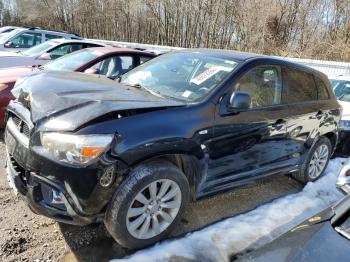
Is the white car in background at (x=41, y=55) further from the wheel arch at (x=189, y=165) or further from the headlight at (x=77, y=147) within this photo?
the headlight at (x=77, y=147)

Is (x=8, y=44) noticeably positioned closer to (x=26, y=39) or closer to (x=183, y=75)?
(x=26, y=39)

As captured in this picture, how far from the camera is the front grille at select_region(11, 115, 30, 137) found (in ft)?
10.5

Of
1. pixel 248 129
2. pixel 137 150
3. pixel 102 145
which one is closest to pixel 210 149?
pixel 248 129

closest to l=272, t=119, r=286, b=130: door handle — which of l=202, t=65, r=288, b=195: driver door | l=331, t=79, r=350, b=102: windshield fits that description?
l=202, t=65, r=288, b=195: driver door

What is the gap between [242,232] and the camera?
3.78 meters

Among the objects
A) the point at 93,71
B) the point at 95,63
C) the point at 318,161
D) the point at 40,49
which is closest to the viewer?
the point at 318,161

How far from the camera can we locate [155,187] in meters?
3.21

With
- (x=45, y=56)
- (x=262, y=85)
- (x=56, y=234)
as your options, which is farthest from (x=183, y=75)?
(x=45, y=56)

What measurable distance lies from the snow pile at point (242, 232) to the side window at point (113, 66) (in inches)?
141

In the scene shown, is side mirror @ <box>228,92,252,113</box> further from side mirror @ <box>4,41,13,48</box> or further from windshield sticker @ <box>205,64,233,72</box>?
side mirror @ <box>4,41,13,48</box>

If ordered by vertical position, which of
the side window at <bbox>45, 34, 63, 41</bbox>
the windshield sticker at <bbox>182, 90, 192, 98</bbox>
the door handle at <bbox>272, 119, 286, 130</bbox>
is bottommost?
the side window at <bbox>45, 34, 63, 41</bbox>

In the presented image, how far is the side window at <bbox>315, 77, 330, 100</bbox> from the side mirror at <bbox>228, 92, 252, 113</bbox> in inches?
77.5

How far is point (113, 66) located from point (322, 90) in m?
3.52

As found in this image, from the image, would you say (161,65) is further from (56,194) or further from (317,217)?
(317,217)
